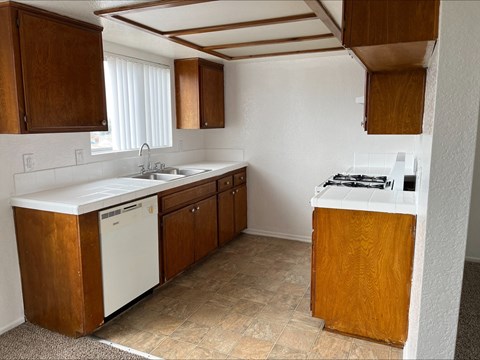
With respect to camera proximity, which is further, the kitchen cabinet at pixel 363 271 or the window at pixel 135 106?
the window at pixel 135 106

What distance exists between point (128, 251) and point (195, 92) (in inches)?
80.0

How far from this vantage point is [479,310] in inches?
110

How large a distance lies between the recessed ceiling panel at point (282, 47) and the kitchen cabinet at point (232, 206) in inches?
50.9

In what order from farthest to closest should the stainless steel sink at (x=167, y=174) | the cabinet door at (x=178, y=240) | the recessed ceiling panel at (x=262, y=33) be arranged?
1. the stainless steel sink at (x=167, y=174)
2. the cabinet door at (x=178, y=240)
3. the recessed ceiling panel at (x=262, y=33)

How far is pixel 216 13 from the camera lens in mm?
2318

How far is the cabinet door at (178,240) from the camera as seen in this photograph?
3.07m

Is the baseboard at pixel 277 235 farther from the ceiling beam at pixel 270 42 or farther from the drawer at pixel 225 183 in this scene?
the ceiling beam at pixel 270 42

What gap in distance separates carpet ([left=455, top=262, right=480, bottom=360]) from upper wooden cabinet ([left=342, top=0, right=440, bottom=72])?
6.07ft

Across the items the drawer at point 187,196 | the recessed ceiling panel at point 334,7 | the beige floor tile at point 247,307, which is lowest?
the beige floor tile at point 247,307

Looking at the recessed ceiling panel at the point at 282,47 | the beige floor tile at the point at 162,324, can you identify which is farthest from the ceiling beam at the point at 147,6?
the beige floor tile at the point at 162,324

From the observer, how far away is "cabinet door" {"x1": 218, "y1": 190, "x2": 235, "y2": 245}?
155 inches

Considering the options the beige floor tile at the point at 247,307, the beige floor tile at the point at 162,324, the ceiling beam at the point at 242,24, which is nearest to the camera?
the ceiling beam at the point at 242,24

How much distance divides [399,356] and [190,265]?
1883 mm

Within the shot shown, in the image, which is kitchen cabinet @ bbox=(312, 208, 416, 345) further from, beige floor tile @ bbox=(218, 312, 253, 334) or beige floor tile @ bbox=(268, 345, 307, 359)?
beige floor tile @ bbox=(218, 312, 253, 334)
